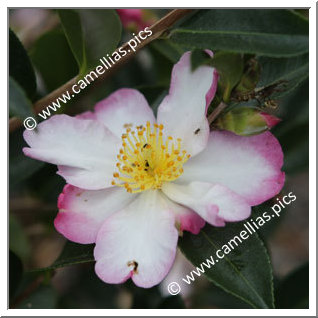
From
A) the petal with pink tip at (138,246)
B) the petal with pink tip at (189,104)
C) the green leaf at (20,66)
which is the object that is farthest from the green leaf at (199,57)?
the green leaf at (20,66)

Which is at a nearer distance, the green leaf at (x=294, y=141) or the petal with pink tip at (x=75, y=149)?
the petal with pink tip at (x=75, y=149)

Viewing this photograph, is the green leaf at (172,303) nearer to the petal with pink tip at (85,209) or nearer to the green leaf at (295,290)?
the green leaf at (295,290)

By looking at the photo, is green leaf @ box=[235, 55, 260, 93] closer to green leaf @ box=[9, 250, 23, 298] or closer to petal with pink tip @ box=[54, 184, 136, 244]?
petal with pink tip @ box=[54, 184, 136, 244]

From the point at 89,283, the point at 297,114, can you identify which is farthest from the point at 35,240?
the point at 297,114

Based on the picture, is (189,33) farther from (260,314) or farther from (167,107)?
Answer: (260,314)

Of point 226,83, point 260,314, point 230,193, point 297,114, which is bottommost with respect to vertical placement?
point 297,114

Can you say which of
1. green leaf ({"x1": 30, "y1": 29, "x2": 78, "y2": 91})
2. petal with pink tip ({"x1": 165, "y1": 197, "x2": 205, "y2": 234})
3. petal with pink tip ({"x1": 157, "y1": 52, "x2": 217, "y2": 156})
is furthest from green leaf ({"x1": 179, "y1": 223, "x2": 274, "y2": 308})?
green leaf ({"x1": 30, "y1": 29, "x2": 78, "y2": 91})

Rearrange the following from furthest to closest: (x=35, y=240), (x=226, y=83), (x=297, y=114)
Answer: (x=35, y=240) → (x=297, y=114) → (x=226, y=83)

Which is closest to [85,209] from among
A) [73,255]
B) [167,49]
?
[73,255]
